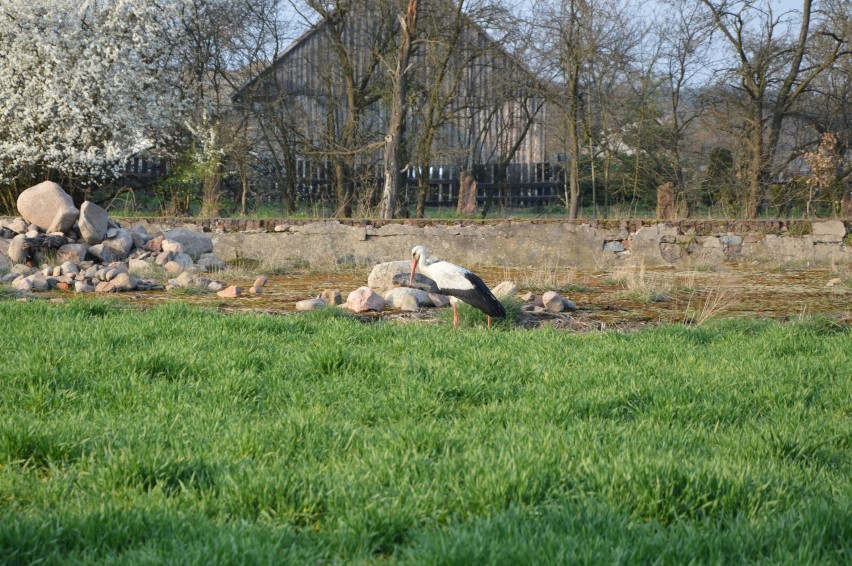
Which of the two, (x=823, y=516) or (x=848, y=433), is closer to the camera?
(x=823, y=516)

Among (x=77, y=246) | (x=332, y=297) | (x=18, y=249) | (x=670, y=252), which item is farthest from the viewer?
(x=670, y=252)

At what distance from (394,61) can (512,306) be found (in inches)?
558

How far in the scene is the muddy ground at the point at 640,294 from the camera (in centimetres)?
758

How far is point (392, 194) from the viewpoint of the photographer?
16.5 metres

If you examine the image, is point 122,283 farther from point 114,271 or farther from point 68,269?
point 68,269

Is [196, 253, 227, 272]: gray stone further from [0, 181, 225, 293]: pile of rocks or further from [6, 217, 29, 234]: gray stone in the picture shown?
[6, 217, 29, 234]: gray stone

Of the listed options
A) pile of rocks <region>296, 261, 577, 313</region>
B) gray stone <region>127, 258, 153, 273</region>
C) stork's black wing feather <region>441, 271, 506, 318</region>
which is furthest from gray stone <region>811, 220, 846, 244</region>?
gray stone <region>127, 258, 153, 273</region>

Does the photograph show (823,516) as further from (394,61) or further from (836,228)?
(394,61)

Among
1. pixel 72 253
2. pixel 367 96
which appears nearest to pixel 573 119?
pixel 367 96

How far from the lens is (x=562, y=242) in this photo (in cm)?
1395

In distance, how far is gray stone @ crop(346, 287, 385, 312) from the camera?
7.78 metres

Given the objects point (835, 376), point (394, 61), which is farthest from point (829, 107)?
point (835, 376)

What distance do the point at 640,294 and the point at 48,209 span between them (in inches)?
340

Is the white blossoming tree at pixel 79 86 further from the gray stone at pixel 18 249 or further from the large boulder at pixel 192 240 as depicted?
the gray stone at pixel 18 249
